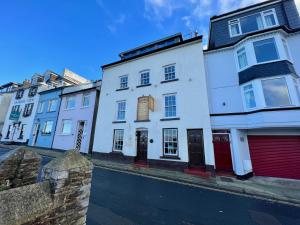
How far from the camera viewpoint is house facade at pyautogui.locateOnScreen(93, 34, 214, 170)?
1156 cm

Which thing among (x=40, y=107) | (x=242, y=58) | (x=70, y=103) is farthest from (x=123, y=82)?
(x=40, y=107)

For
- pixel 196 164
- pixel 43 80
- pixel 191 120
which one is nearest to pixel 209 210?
pixel 196 164

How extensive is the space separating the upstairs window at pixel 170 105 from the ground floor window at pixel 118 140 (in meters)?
5.20

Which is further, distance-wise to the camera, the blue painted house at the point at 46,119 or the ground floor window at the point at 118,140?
the blue painted house at the point at 46,119

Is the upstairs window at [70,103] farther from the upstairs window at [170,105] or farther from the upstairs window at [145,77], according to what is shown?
the upstairs window at [170,105]

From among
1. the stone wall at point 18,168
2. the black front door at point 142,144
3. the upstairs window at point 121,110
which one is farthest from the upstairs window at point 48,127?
the stone wall at point 18,168

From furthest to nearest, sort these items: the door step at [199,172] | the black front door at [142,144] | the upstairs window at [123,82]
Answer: the upstairs window at [123,82], the black front door at [142,144], the door step at [199,172]

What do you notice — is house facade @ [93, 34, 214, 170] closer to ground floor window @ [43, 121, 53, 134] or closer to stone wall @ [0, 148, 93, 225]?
ground floor window @ [43, 121, 53, 134]

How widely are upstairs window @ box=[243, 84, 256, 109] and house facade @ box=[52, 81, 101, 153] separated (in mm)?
15640

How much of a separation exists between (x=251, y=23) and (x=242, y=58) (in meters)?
4.02

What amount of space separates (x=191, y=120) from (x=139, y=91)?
611 centimetres

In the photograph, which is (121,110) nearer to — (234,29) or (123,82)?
(123,82)

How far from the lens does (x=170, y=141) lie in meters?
12.3

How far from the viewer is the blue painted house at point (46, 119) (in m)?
20.0
